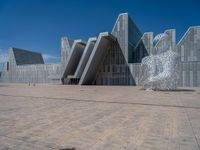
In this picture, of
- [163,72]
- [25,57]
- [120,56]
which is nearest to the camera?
[163,72]

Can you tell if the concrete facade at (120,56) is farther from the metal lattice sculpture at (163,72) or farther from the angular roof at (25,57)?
the angular roof at (25,57)

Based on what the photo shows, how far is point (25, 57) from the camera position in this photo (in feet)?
193

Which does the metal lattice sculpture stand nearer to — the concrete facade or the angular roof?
the concrete facade

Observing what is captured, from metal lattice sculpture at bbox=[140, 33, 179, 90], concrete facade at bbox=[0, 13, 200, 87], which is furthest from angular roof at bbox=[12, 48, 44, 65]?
metal lattice sculpture at bbox=[140, 33, 179, 90]

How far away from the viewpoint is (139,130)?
4746 millimetres

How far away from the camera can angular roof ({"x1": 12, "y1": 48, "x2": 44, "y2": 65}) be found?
179 ft

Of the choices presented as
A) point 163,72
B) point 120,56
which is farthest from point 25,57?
point 163,72

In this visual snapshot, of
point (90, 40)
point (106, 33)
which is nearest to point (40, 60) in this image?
point (90, 40)

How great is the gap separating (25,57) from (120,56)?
3527 cm

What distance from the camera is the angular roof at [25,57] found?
2150 inches

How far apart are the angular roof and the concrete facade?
724 inches

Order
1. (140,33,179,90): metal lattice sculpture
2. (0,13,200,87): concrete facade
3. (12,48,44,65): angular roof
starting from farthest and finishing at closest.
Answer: (12,48,44,65): angular roof → (0,13,200,87): concrete facade → (140,33,179,90): metal lattice sculpture

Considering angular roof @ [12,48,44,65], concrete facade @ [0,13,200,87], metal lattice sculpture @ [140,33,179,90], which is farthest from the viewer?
angular roof @ [12,48,44,65]

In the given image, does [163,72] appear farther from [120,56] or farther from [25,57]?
[25,57]
